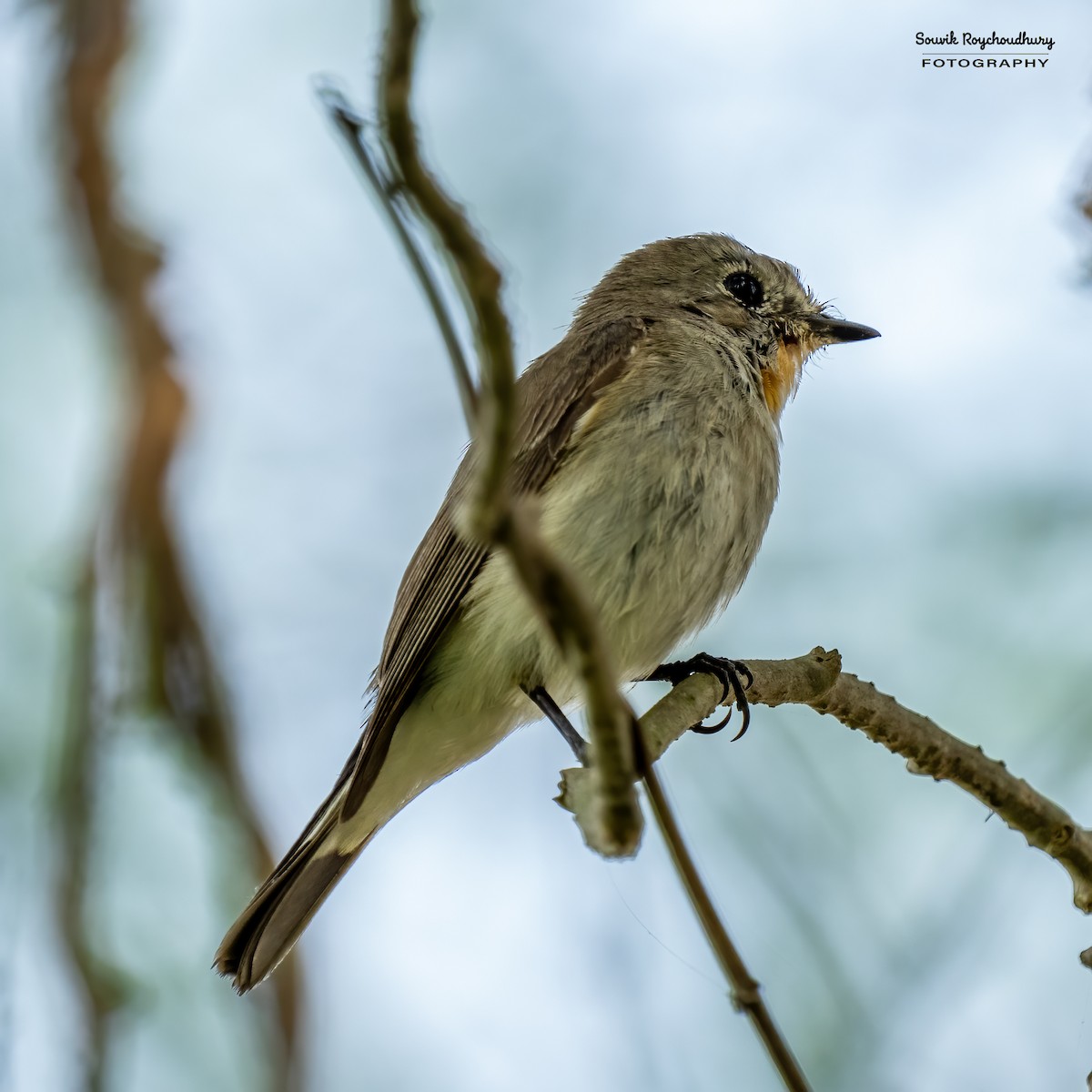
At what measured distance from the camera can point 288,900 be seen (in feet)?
12.8

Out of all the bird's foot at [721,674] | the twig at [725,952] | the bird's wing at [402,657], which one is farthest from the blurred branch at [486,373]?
the bird's wing at [402,657]

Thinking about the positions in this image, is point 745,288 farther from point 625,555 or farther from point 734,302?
point 625,555

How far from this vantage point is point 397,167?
163cm

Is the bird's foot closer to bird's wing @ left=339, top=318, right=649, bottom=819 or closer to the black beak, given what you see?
bird's wing @ left=339, top=318, right=649, bottom=819

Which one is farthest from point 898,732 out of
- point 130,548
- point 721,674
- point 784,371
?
point 130,548

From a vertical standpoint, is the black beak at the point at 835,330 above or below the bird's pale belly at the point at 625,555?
above

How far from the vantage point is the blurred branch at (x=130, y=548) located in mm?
4547

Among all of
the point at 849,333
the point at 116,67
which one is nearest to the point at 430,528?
the point at 849,333

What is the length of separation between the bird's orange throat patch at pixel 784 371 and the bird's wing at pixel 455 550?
1.49ft

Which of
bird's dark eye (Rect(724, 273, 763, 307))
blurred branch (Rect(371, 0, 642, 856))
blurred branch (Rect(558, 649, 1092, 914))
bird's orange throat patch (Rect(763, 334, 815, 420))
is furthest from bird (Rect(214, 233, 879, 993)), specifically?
blurred branch (Rect(371, 0, 642, 856))

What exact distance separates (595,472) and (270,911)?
148 centimetres

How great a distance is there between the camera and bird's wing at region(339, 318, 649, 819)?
3.84m

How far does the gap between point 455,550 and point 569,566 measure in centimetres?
47

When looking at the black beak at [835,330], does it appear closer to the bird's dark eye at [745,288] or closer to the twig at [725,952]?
the bird's dark eye at [745,288]
